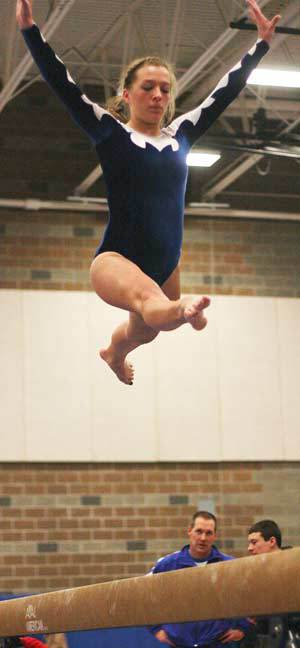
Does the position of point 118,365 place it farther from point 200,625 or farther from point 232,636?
point 200,625

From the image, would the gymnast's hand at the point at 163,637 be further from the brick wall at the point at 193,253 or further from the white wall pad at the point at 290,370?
the brick wall at the point at 193,253

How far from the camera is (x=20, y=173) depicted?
13.3 metres

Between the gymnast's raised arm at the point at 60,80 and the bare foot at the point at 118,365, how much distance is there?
102 centimetres

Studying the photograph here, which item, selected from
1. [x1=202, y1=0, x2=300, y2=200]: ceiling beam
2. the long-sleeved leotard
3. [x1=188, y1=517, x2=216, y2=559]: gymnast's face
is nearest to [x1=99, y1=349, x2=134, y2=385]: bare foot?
the long-sleeved leotard

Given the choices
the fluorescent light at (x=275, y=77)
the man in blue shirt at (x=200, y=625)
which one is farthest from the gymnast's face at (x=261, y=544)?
the fluorescent light at (x=275, y=77)

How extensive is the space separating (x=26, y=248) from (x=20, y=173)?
2.96 feet

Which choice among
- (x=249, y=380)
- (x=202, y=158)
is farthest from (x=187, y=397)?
(x=202, y=158)

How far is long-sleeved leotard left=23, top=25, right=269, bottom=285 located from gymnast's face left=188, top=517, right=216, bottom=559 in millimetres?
4126

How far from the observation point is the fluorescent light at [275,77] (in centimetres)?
1011

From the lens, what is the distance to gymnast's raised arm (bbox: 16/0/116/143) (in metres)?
4.57

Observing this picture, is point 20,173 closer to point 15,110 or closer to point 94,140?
point 15,110

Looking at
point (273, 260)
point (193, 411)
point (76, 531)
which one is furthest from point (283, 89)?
point (76, 531)

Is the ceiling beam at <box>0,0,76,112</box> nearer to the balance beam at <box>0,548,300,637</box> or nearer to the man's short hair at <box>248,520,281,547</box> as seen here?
the man's short hair at <box>248,520,281,547</box>

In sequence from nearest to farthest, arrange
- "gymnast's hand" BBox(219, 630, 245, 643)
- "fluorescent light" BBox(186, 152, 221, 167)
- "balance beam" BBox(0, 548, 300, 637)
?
"balance beam" BBox(0, 548, 300, 637) < "gymnast's hand" BBox(219, 630, 245, 643) < "fluorescent light" BBox(186, 152, 221, 167)
